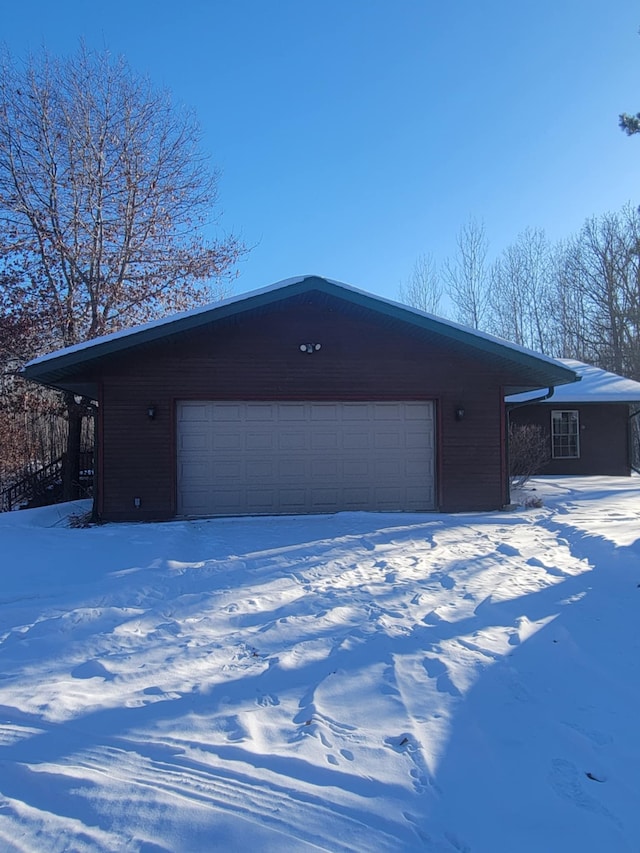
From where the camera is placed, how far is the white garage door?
10031 mm

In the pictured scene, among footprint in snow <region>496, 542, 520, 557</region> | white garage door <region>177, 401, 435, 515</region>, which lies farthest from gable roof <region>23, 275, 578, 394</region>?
footprint in snow <region>496, 542, 520, 557</region>

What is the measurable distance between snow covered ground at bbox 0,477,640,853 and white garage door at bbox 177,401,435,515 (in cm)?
355

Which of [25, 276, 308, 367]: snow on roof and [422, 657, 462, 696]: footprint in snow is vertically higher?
[25, 276, 308, 367]: snow on roof

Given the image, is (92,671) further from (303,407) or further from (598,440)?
(598,440)

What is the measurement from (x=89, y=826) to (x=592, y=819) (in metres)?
1.99

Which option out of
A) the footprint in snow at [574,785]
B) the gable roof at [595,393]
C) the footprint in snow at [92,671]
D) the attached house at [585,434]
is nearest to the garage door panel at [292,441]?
the footprint in snow at [92,671]

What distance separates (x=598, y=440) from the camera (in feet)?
54.7

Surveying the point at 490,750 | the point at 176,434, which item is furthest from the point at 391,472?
the point at 490,750

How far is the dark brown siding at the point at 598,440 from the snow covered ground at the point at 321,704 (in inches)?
427

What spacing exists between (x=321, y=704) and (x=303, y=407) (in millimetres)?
7307

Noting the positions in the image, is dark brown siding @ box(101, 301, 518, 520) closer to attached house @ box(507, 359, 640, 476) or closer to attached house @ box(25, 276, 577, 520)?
attached house @ box(25, 276, 577, 520)

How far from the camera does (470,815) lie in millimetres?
2316

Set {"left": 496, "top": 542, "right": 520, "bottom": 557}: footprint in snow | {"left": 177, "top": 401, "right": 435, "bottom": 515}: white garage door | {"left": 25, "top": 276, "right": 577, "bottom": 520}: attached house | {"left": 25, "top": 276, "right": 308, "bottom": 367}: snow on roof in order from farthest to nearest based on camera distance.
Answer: {"left": 177, "top": 401, "right": 435, "bottom": 515}: white garage door < {"left": 25, "top": 276, "right": 577, "bottom": 520}: attached house < {"left": 25, "top": 276, "right": 308, "bottom": 367}: snow on roof < {"left": 496, "top": 542, "right": 520, "bottom": 557}: footprint in snow

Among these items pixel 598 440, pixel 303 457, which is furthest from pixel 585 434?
pixel 303 457
